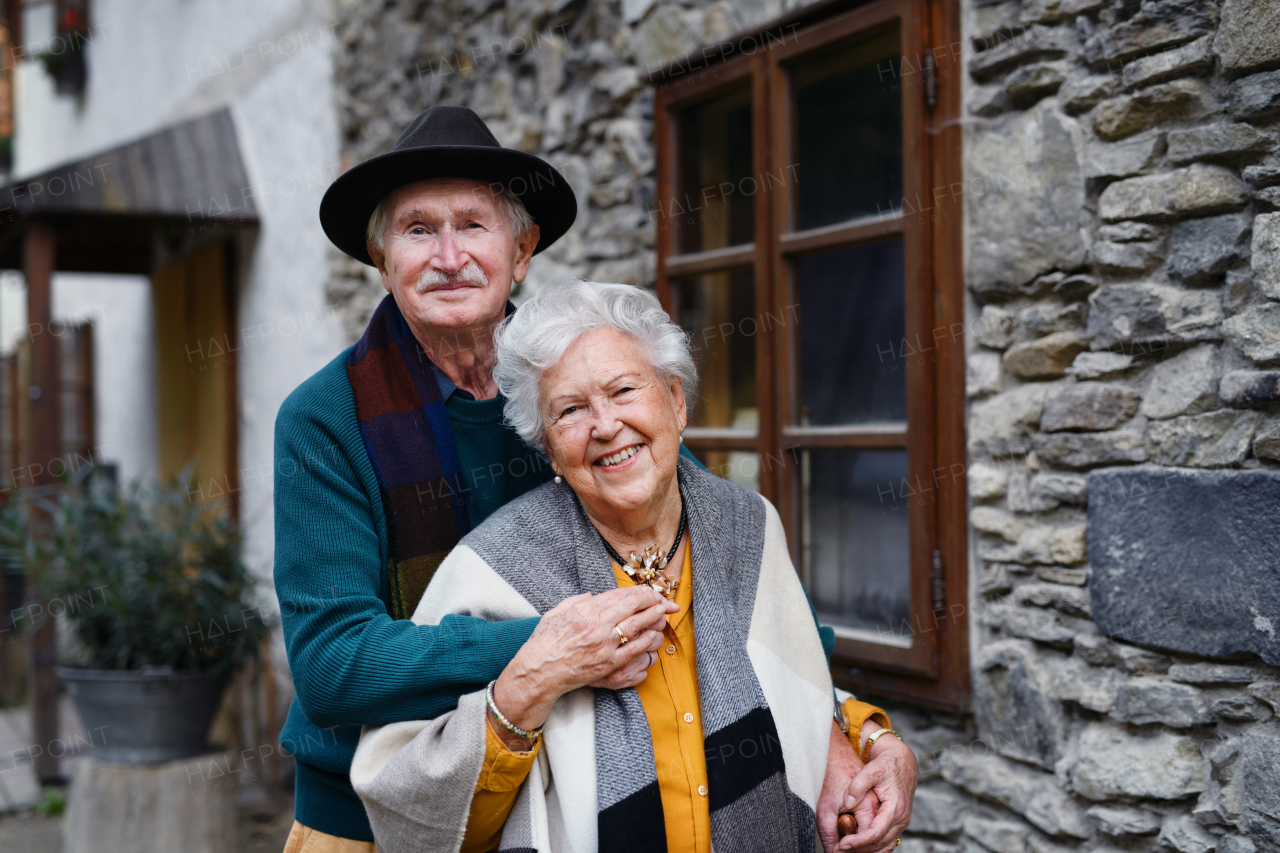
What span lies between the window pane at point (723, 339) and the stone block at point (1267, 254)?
1.46 metres

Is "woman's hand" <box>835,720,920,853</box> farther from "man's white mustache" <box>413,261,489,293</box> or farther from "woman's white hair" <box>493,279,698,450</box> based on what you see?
"man's white mustache" <box>413,261,489,293</box>

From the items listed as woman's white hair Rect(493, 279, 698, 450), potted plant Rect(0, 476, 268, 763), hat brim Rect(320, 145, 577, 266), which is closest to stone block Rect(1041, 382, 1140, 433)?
woman's white hair Rect(493, 279, 698, 450)

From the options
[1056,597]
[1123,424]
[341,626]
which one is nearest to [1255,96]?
[1123,424]

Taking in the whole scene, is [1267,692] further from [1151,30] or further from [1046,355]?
[1151,30]

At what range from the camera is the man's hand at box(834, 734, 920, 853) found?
5.72 ft

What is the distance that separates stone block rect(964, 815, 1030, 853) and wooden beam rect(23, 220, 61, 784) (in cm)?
444

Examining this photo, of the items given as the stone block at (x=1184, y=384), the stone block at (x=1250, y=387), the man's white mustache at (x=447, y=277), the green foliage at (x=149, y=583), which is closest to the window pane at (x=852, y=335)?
the stone block at (x=1184, y=384)

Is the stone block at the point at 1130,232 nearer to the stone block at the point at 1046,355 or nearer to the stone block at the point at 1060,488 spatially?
the stone block at the point at 1046,355

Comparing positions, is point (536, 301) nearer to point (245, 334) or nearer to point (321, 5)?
point (321, 5)

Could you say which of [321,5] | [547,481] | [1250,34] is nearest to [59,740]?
[321,5]

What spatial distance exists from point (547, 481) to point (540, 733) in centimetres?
53

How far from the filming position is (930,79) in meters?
2.47

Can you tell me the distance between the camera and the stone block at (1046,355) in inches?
86.6

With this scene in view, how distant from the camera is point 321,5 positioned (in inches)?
205
